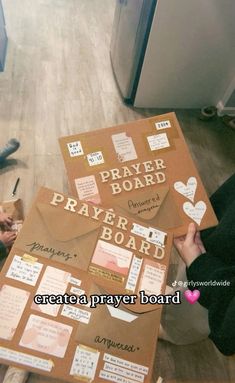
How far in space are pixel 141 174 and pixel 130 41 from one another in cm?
116

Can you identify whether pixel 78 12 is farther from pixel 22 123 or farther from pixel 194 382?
pixel 194 382

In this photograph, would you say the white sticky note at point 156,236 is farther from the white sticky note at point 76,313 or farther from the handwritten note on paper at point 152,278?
the white sticky note at point 76,313

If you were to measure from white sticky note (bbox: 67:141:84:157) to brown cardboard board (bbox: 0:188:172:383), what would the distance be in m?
0.14

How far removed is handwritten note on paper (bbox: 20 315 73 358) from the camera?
587mm

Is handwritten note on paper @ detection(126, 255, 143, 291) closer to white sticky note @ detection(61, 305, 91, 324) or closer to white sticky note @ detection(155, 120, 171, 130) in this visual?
white sticky note @ detection(61, 305, 91, 324)

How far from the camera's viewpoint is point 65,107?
1840mm

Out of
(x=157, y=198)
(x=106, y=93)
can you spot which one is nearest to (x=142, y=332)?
(x=157, y=198)

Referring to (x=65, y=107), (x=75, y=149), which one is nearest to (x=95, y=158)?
(x=75, y=149)

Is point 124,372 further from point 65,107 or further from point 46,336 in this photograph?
point 65,107

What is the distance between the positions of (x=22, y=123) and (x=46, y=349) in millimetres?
1383

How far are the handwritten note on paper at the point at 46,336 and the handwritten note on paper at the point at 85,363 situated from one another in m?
0.03

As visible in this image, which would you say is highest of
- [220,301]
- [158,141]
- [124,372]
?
[158,141]

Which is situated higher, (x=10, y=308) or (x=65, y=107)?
(x=10, y=308)

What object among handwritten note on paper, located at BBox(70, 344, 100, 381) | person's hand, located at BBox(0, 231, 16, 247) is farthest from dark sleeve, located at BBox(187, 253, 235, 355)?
person's hand, located at BBox(0, 231, 16, 247)
